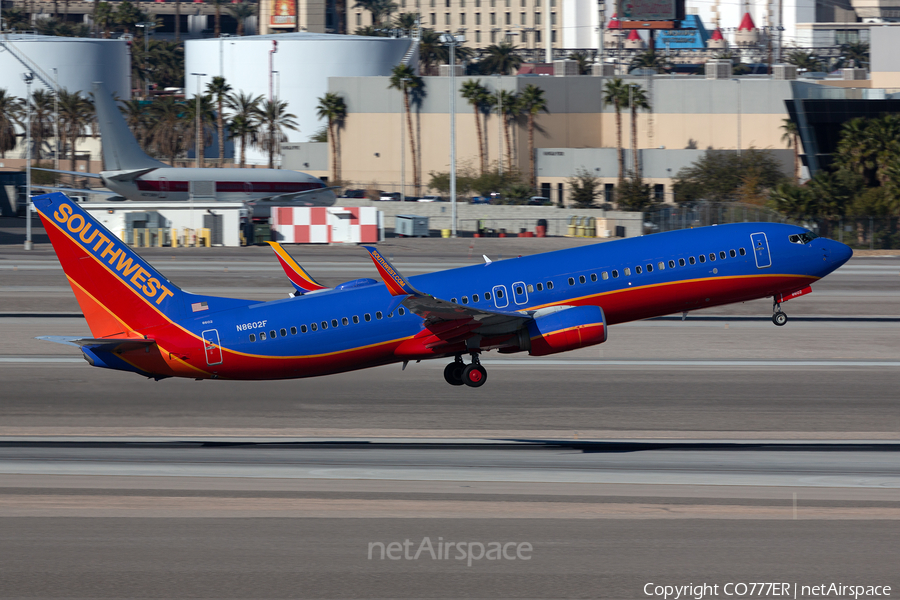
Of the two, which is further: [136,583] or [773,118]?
[773,118]

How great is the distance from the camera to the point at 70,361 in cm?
4297

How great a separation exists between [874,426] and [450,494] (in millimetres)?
15444

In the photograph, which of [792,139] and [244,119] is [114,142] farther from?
[792,139]

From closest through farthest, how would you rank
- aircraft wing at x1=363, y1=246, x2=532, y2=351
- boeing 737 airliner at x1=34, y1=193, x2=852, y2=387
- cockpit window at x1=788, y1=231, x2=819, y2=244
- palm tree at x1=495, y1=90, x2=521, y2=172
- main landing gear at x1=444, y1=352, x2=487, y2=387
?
1. aircraft wing at x1=363, y1=246, x2=532, y2=351
2. boeing 737 airliner at x1=34, y1=193, x2=852, y2=387
3. main landing gear at x1=444, y1=352, x2=487, y2=387
4. cockpit window at x1=788, y1=231, x2=819, y2=244
5. palm tree at x1=495, y1=90, x2=521, y2=172

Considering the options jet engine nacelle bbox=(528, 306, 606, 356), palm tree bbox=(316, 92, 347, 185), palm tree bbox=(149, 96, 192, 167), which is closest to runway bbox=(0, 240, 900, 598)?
jet engine nacelle bbox=(528, 306, 606, 356)

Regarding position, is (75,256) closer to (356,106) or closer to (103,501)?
(103,501)

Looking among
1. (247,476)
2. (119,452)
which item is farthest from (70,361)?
(247,476)

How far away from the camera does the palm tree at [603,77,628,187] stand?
145 meters

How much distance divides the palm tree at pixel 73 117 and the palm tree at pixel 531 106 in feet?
264

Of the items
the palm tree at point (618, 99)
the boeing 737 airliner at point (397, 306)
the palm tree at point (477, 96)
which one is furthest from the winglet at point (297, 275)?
the palm tree at point (477, 96)

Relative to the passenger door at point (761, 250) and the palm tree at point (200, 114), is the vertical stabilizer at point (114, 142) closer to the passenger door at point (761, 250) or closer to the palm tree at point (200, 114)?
the palm tree at point (200, 114)

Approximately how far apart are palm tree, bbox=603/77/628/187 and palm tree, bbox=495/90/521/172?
46.2 feet

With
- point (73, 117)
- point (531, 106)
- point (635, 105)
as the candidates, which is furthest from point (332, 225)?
point (73, 117)

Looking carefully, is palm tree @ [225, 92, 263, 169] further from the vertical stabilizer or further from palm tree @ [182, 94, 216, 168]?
the vertical stabilizer
